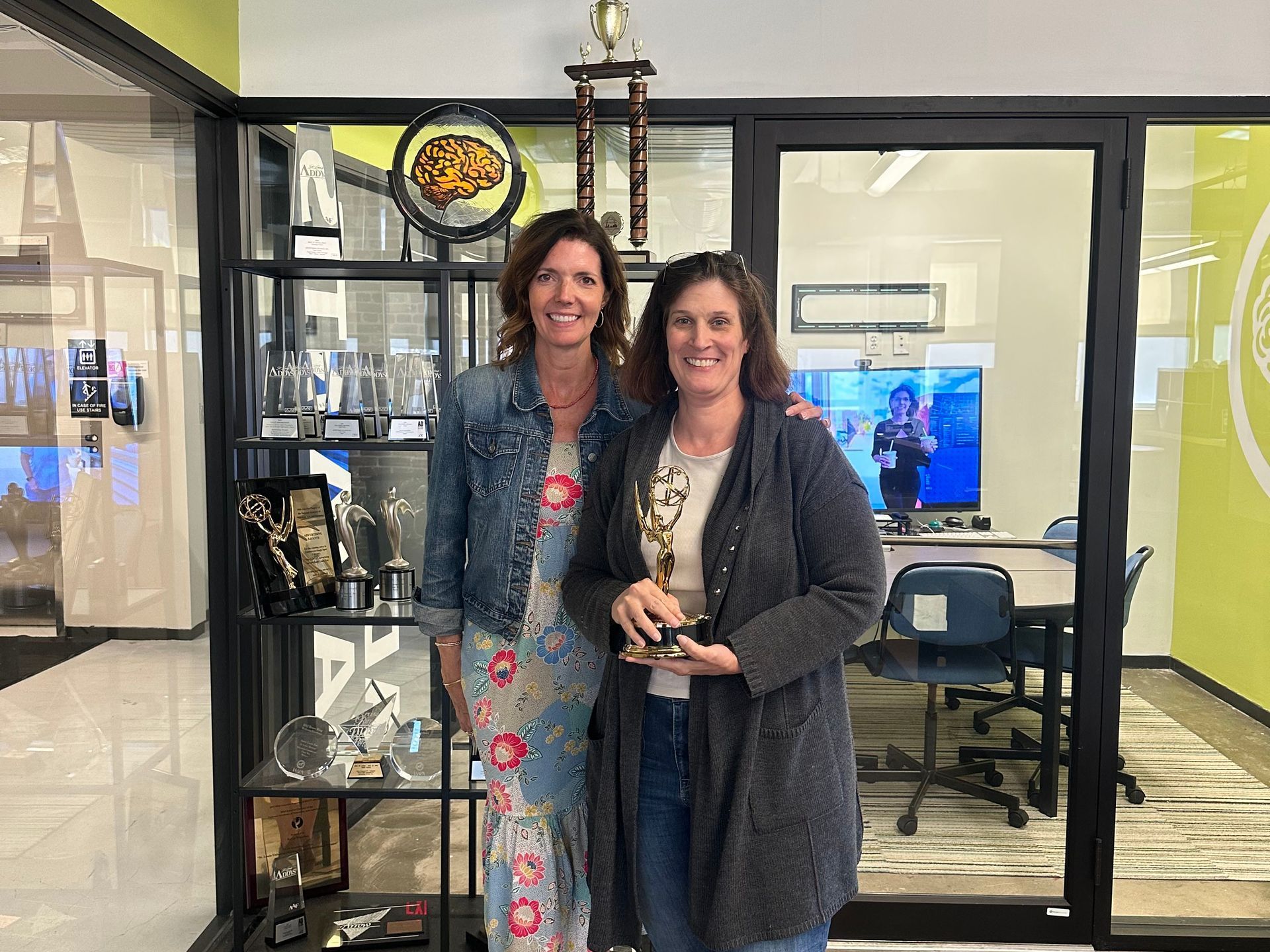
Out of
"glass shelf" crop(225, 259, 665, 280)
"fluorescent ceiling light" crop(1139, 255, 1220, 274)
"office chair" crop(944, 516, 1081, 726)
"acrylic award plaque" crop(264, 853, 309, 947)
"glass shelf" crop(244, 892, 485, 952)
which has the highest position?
"fluorescent ceiling light" crop(1139, 255, 1220, 274)

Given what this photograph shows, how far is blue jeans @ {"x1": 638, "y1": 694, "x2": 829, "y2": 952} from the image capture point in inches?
62.7

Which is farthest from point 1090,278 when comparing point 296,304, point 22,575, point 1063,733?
point 22,575

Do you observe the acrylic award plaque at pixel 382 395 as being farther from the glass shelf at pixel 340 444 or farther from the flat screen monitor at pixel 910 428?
the flat screen monitor at pixel 910 428

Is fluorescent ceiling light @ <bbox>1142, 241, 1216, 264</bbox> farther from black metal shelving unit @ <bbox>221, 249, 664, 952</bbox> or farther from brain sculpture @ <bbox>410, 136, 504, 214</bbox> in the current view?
brain sculpture @ <bbox>410, 136, 504, 214</bbox>

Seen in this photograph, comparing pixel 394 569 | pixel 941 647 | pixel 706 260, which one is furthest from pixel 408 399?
pixel 941 647

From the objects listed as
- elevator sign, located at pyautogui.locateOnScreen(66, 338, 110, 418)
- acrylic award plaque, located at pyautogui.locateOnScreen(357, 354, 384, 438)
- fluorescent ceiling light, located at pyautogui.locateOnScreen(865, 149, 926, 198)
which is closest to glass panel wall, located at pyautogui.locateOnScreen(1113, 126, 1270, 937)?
A: fluorescent ceiling light, located at pyautogui.locateOnScreen(865, 149, 926, 198)

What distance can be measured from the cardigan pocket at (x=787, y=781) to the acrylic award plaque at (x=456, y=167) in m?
1.52

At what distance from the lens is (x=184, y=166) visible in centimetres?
242

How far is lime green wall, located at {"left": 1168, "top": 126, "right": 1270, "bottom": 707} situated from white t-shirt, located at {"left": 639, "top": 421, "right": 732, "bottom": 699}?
1719 millimetres

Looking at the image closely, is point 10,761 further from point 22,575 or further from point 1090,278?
point 1090,278

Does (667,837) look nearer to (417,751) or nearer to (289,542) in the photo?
(417,751)

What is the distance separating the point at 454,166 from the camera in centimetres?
246

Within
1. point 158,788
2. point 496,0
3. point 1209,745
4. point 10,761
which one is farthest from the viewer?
point 1209,745

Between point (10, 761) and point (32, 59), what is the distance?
50.2 inches
